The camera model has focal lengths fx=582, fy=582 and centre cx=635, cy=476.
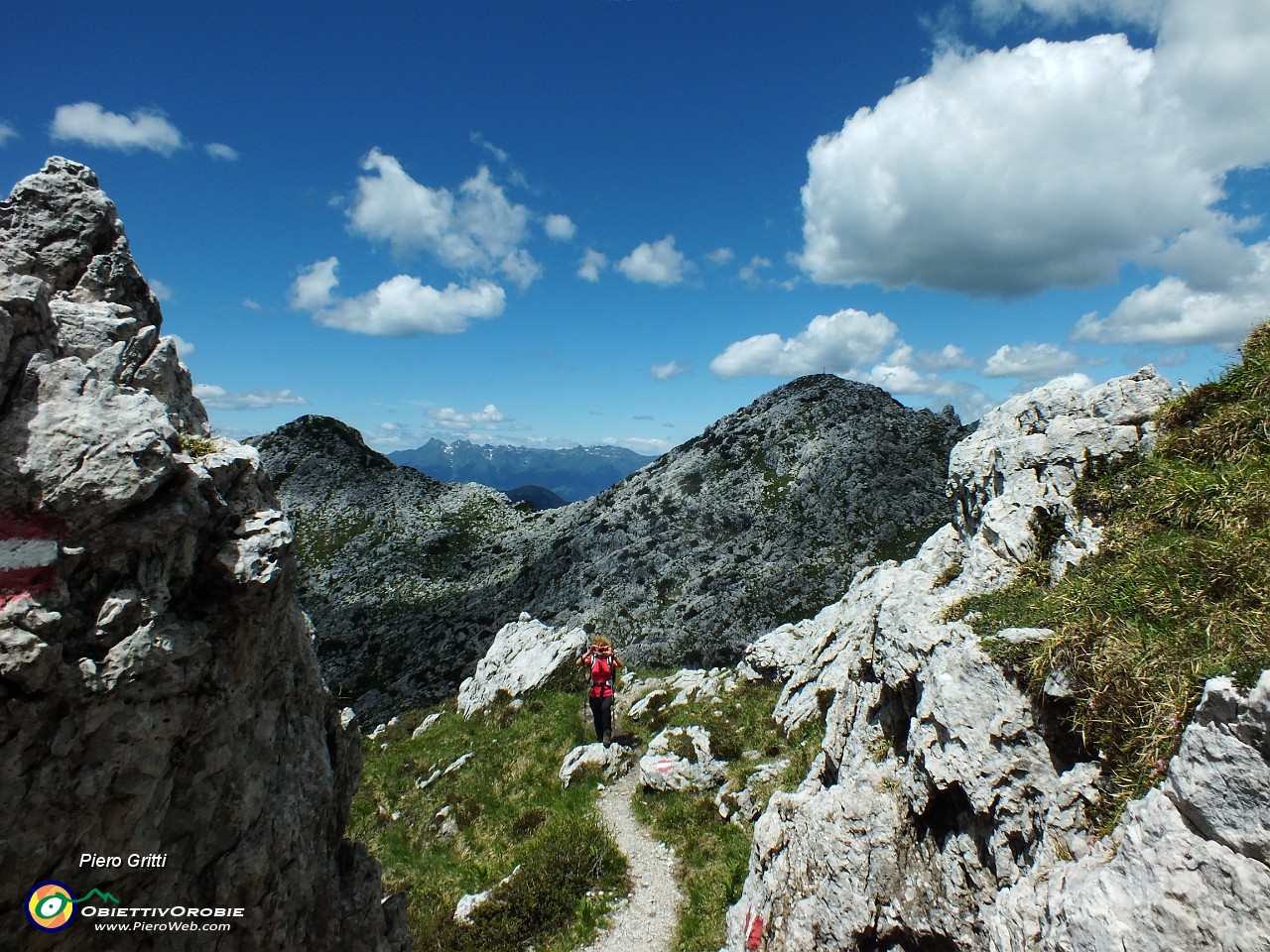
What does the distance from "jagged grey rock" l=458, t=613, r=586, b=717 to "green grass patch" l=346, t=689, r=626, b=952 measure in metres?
2.43

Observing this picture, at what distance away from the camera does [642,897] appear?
1306 cm

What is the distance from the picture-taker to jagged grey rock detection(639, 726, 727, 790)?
1727 cm

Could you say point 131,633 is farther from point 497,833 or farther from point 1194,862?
point 497,833

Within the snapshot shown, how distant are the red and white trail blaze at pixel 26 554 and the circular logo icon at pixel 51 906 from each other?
3.12 m

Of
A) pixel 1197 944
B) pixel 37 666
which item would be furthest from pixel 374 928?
pixel 1197 944

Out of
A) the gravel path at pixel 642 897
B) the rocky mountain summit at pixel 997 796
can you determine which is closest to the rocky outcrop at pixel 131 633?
the gravel path at pixel 642 897

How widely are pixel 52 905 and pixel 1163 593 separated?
45.9ft

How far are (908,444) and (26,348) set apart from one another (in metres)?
62.3

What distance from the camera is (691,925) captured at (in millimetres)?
11953

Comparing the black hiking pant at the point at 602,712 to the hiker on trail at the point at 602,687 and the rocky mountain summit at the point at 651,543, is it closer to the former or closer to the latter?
the hiker on trail at the point at 602,687

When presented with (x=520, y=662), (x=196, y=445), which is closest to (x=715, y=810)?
(x=196, y=445)

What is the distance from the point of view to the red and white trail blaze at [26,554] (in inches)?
241

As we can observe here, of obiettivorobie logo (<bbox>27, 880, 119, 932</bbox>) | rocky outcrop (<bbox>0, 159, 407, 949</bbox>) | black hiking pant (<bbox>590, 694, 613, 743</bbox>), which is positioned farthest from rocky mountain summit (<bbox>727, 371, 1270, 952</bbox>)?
obiettivorobie logo (<bbox>27, 880, 119, 932</bbox>)

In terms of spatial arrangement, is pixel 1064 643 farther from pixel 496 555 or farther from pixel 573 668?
pixel 496 555
